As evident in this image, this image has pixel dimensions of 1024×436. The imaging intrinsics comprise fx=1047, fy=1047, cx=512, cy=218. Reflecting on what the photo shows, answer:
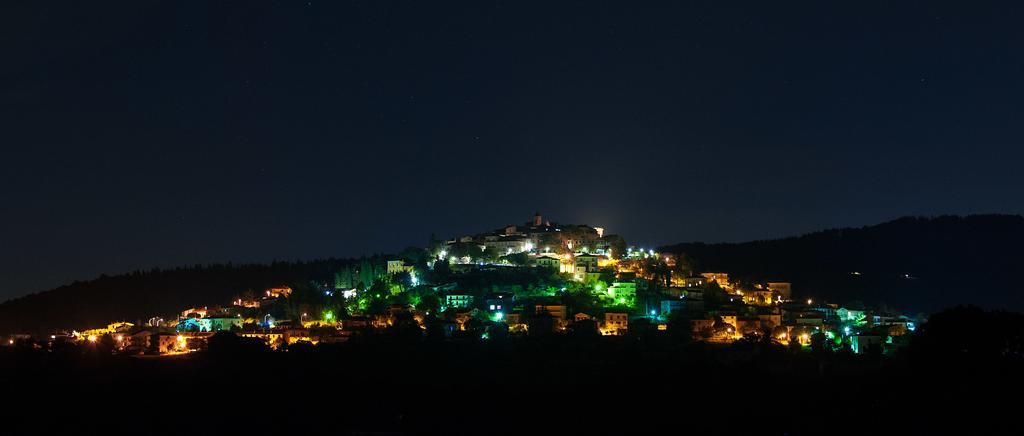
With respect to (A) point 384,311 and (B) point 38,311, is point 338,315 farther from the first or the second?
(B) point 38,311

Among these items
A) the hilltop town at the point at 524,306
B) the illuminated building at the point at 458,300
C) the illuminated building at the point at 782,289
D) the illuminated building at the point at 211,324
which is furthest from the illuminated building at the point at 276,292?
the illuminated building at the point at 782,289

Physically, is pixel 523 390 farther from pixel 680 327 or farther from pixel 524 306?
pixel 524 306

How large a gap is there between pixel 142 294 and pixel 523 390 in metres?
50.8

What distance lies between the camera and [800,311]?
5194cm

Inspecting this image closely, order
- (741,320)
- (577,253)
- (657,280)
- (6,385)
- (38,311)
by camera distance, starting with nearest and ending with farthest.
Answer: (6,385) → (741,320) → (657,280) → (577,253) → (38,311)

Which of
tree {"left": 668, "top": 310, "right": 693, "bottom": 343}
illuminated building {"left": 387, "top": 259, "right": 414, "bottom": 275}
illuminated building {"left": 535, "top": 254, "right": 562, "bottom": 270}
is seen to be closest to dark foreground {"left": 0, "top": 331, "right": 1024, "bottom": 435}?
tree {"left": 668, "top": 310, "right": 693, "bottom": 343}

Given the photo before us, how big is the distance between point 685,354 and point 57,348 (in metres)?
28.9

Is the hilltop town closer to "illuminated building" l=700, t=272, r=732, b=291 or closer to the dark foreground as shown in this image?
"illuminated building" l=700, t=272, r=732, b=291

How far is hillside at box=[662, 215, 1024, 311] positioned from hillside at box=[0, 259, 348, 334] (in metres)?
30.6

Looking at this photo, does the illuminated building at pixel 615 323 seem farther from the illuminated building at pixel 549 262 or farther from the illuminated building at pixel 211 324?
the illuminated building at pixel 211 324

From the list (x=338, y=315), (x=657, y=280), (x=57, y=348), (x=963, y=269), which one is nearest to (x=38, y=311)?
(x=57, y=348)

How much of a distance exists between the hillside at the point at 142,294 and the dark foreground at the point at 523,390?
26158 millimetres

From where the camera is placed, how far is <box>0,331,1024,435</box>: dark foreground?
106ft

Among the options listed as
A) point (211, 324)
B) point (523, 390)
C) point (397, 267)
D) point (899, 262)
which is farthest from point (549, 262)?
point (899, 262)
